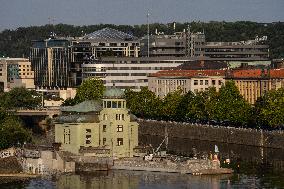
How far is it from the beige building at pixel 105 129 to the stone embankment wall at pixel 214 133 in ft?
86.9

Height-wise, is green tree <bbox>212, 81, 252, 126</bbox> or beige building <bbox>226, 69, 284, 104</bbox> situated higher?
beige building <bbox>226, 69, 284, 104</bbox>

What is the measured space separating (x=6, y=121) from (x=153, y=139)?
30.7m

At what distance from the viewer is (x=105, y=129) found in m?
110

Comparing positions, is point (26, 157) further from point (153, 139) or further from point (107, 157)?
point (153, 139)

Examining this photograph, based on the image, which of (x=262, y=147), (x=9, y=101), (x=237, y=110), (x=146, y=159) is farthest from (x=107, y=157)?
(x=9, y=101)

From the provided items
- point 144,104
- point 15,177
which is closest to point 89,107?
point 15,177

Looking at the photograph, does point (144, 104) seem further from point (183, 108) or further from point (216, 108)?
point (216, 108)

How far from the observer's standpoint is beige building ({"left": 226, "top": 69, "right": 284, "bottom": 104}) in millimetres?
178625

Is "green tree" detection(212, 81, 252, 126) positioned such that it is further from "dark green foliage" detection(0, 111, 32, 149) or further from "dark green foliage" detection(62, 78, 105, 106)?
"dark green foliage" detection(0, 111, 32, 149)

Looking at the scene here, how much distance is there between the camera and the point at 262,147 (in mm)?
134125

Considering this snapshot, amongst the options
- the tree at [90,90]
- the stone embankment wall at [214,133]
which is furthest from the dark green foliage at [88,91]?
the stone embankment wall at [214,133]

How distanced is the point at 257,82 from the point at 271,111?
42200 mm

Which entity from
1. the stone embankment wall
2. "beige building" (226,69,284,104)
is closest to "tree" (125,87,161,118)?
the stone embankment wall

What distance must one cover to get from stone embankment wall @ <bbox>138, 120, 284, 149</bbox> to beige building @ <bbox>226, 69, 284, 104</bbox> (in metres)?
19.0
